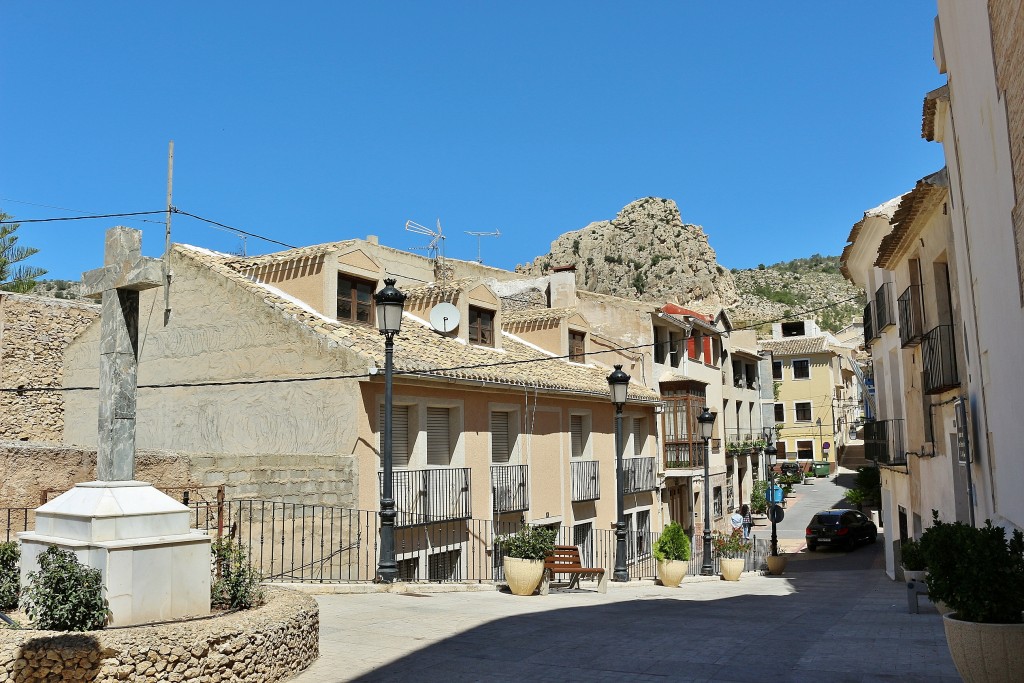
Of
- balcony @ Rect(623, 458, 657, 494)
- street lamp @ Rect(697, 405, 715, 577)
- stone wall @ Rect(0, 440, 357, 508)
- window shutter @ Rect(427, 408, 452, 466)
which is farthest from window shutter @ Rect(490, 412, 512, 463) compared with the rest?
balcony @ Rect(623, 458, 657, 494)

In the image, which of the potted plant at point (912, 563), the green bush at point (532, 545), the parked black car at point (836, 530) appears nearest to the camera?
the potted plant at point (912, 563)

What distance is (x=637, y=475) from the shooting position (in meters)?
26.2

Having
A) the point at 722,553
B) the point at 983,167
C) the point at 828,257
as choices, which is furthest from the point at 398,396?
the point at 828,257

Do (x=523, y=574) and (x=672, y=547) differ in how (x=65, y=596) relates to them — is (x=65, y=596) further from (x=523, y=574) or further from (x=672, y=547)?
(x=672, y=547)

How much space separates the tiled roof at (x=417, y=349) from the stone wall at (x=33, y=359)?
433cm

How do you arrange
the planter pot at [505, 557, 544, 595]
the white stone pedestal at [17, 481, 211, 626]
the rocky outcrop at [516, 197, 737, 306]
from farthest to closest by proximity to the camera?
the rocky outcrop at [516, 197, 737, 306] < the planter pot at [505, 557, 544, 595] < the white stone pedestal at [17, 481, 211, 626]

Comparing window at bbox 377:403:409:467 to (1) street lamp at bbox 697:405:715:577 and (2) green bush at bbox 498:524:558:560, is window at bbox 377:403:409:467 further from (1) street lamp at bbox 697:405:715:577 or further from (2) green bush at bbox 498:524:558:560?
(1) street lamp at bbox 697:405:715:577

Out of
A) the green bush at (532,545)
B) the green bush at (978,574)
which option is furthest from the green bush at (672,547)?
the green bush at (978,574)

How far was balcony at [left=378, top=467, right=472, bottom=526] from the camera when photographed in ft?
51.8

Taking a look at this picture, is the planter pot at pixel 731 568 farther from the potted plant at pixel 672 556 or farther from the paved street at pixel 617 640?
the paved street at pixel 617 640

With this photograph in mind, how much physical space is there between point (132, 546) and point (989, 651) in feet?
21.6

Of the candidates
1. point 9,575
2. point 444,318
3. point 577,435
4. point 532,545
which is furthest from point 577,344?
point 9,575

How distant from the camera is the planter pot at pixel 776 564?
24516 mm

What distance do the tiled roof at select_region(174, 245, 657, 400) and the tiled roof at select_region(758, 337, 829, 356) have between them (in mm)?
38292
